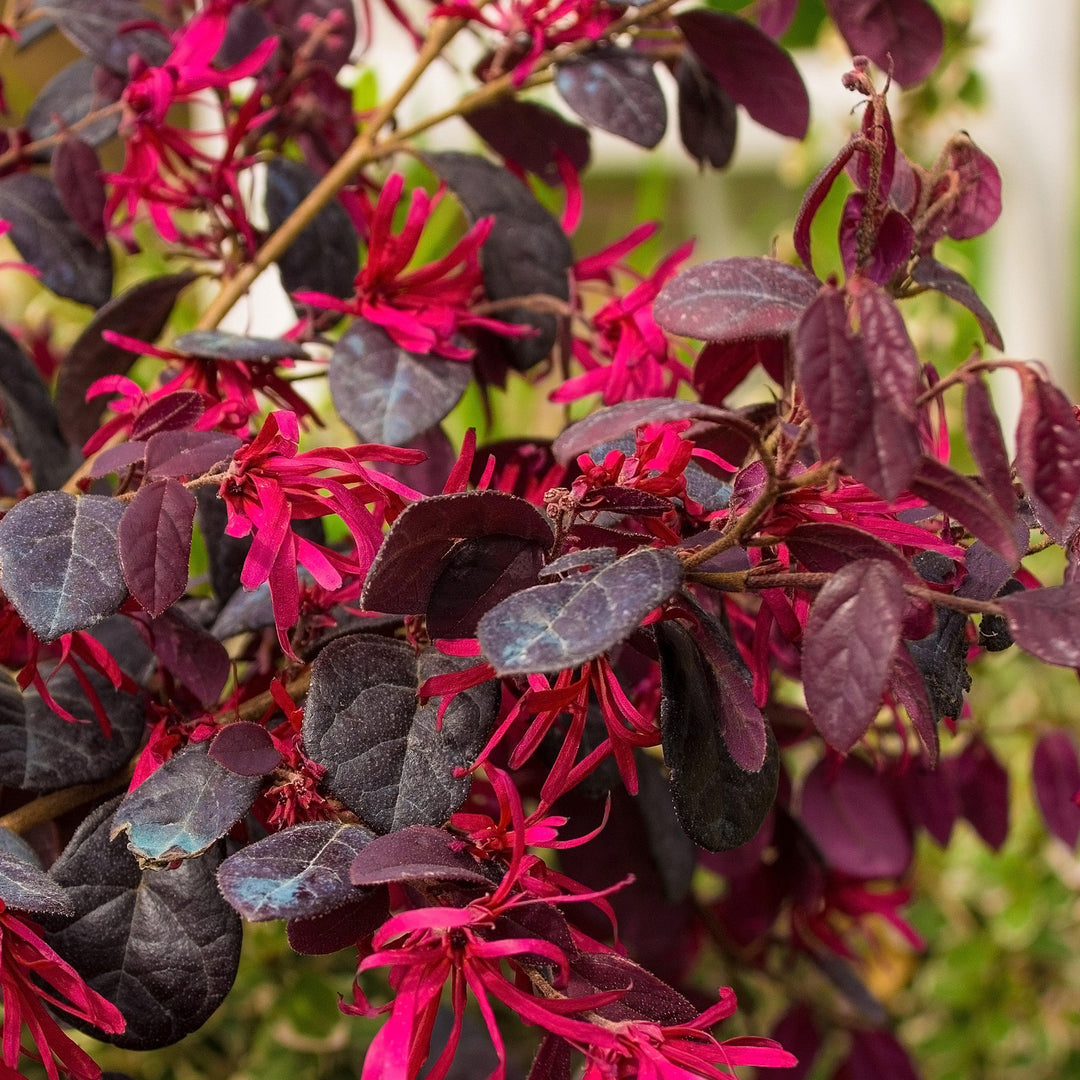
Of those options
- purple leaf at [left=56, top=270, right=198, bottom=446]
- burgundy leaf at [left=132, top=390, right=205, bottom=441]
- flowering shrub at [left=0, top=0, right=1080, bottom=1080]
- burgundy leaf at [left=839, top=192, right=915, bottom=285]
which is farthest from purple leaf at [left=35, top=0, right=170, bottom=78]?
burgundy leaf at [left=839, top=192, right=915, bottom=285]

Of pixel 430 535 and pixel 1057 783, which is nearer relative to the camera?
pixel 430 535

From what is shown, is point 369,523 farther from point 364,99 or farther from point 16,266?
point 364,99

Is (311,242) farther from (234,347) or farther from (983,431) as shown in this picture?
(983,431)

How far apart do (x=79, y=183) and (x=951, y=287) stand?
1.24 ft

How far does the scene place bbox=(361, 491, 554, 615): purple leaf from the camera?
11.5 inches

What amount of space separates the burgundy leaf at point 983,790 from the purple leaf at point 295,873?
1.35ft

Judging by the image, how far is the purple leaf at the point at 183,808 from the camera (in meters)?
0.31

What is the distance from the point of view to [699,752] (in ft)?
1.02

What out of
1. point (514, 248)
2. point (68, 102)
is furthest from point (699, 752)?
point (68, 102)

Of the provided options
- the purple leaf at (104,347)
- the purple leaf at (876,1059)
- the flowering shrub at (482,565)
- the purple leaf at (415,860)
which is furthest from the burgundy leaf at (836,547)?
the purple leaf at (876,1059)

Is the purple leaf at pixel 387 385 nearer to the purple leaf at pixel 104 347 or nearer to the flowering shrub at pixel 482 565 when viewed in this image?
the flowering shrub at pixel 482 565

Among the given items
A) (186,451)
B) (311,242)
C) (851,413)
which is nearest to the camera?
(851,413)

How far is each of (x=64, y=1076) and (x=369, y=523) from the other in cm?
20

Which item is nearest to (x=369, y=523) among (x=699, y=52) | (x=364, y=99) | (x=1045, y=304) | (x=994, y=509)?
(x=994, y=509)
